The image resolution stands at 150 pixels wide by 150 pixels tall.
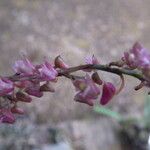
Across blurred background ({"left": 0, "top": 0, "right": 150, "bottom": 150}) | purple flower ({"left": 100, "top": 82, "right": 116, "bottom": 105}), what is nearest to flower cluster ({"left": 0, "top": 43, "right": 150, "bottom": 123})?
purple flower ({"left": 100, "top": 82, "right": 116, "bottom": 105})

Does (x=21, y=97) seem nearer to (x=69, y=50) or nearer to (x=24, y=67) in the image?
(x=24, y=67)

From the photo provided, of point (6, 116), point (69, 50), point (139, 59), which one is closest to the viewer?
point (139, 59)

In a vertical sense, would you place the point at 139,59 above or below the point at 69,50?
below

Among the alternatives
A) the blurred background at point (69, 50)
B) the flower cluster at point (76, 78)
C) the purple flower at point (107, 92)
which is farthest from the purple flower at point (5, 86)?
the blurred background at point (69, 50)

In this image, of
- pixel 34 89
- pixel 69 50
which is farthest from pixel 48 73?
pixel 69 50

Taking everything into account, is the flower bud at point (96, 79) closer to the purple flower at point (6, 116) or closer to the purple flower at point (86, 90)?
the purple flower at point (86, 90)

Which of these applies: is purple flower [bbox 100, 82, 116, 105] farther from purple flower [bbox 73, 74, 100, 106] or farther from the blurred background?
the blurred background

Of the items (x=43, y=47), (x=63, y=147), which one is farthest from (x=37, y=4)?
(x=63, y=147)
